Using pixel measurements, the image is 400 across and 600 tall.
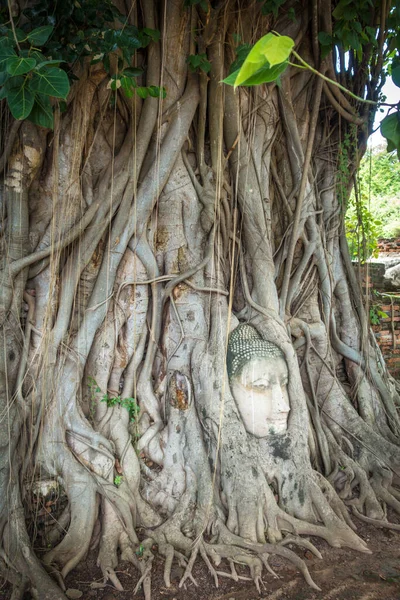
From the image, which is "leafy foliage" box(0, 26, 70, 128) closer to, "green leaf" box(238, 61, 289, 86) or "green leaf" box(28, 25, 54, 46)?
"green leaf" box(28, 25, 54, 46)

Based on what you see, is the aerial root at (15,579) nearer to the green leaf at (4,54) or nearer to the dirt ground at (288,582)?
the dirt ground at (288,582)

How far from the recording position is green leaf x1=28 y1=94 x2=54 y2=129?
6.75ft

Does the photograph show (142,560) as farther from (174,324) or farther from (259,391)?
(174,324)

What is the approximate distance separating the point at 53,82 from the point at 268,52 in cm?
140

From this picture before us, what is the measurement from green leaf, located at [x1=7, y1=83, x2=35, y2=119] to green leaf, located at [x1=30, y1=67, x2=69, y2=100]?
8 centimetres

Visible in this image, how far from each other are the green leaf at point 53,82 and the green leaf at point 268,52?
4.33 feet

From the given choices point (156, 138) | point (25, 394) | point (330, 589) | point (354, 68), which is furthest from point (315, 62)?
point (330, 589)

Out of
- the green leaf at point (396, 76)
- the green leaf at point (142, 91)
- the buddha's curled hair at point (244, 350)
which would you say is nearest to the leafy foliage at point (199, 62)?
the green leaf at point (142, 91)

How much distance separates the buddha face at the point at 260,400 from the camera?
265cm

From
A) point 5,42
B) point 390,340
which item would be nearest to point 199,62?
point 5,42

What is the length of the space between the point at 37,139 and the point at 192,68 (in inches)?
39.2

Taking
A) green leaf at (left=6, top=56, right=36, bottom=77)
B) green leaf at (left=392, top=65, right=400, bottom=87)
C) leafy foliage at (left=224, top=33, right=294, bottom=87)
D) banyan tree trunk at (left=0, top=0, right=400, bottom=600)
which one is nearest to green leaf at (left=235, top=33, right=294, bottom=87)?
leafy foliage at (left=224, top=33, right=294, bottom=87)

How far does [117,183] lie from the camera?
107 inches

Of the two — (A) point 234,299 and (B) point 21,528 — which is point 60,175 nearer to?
(A) point 234,299
